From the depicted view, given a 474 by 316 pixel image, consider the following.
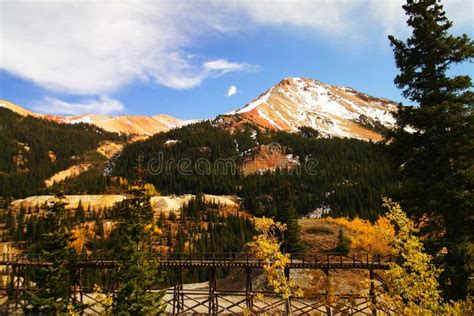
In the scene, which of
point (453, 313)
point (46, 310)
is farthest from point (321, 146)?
point (453, 313)

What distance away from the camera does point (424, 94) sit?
58.0 ft

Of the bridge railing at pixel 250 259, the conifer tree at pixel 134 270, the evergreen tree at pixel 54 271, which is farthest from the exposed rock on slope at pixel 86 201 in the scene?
the conifer tree at pixel 134 270

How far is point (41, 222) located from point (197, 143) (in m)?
101

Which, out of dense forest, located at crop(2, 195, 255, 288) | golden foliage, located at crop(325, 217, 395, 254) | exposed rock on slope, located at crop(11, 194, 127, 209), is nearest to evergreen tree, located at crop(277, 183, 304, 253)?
golden foliage, located at crop(325, 217, 395, 254)

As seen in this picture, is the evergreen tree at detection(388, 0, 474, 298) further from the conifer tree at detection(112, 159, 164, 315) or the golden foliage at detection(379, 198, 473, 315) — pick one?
the conifer tree at detection(112, 159, 164, 315)

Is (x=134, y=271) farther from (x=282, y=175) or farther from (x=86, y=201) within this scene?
(x=282, y=175)

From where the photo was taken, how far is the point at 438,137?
659 inches

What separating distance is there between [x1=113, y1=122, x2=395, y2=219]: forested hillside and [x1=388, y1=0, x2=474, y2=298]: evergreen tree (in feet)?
303
